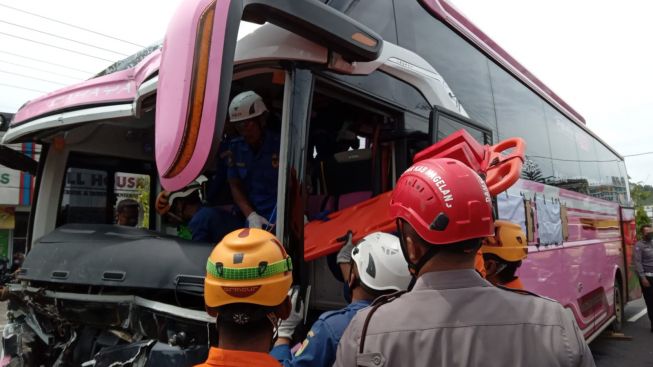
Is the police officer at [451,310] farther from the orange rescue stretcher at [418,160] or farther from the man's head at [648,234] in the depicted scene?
the man's head at [648,234]

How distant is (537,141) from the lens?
5.38 metres

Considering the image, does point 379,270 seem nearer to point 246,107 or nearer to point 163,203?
point 246,107

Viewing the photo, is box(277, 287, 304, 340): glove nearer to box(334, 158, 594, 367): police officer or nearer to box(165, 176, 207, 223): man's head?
box(334, 158, 594, 367): police officer

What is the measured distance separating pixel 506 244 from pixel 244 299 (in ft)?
6.54

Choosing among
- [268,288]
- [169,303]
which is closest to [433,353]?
[268,288]

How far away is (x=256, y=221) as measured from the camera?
273 centimetres

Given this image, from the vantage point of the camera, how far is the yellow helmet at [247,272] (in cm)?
159

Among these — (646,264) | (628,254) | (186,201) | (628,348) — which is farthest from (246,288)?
(628,254)

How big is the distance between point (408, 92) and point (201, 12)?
66.6 inches

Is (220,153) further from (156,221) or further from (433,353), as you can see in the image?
(433,353)

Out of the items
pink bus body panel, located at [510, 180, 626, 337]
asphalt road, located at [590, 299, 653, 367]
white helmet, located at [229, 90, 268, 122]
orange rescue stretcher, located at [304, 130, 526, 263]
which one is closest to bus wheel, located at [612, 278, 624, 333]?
asphalt road, located at [590, 299, 653, 367]

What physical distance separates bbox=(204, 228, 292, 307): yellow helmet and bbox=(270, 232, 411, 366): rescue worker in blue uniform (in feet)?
0.77

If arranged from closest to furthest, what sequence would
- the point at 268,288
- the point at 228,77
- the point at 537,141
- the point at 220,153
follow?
the point at 268,288 → the point at 228,77 → the point at 220,153 → the point at 537,141

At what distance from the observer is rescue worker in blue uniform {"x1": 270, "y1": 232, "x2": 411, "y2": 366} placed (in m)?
1.74
